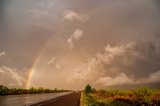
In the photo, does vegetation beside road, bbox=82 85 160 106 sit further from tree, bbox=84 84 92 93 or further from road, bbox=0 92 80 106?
tree, bbox=84 84 92 93

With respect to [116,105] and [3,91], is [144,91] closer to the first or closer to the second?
[116,105]

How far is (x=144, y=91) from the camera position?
48719 millimetres

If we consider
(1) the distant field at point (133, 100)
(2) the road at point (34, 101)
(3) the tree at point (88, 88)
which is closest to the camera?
(1) the distant field at point (133, 100)

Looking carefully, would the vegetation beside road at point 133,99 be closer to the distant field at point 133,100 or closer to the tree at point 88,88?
the distant field at point 133,100

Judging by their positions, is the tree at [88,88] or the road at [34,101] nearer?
the road at [34,101]

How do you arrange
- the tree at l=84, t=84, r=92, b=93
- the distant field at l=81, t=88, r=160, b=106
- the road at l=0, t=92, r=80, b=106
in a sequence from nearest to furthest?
1. the distant field at l=81, t=88, r=160, b=106
2. the road at l=0, t=92, r=80, b=106
3. the tree at l=84, t=84, r=92, b=93

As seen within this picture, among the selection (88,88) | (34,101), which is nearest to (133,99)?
(34,101)

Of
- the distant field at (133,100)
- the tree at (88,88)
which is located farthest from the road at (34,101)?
the tree at (88,88)

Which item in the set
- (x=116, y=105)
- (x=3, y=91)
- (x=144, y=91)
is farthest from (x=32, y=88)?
(x=116, y=105)

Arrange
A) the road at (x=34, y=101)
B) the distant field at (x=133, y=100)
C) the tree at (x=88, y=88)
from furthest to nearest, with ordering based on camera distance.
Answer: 1. the tree at (x=88, y=88)
2. the road at (x=34, y=101)
3. the distant field at (x=133, y=100)

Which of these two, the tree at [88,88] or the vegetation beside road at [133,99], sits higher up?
the tree at [88,88]

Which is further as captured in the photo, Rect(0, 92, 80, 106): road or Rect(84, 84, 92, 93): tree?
Rect(84, 84, 92, 93): tree

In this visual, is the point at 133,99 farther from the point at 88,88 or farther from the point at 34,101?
the point at 88,88

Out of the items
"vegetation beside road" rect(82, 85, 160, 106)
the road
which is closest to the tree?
"vegetation beside road" rect(82, 85, 160, 106)
